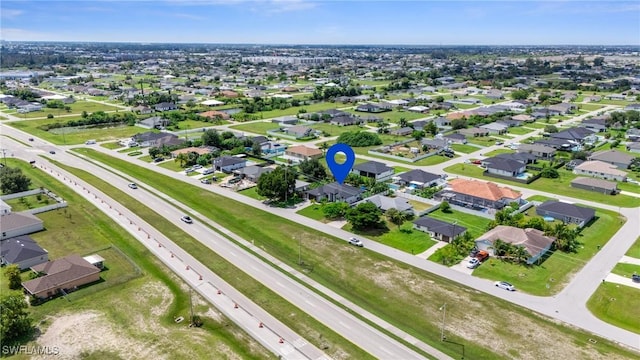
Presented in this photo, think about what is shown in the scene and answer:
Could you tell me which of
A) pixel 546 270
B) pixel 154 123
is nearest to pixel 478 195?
pixel 546 270

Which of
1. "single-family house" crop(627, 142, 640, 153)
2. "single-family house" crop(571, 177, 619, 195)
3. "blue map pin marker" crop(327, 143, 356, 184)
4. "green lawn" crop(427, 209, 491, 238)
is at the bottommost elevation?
"green lawn" crop(427, 209, 491, 238)

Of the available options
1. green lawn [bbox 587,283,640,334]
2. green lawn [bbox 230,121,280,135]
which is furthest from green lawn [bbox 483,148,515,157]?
green lawn [bbox 230,121,280,135]

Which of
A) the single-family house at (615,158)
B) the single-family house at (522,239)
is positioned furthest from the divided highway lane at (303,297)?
the single-family house at (615,158)

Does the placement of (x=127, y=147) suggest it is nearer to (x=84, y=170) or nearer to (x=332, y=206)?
(x=84, y=170)

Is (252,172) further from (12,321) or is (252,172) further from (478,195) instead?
(12,321)

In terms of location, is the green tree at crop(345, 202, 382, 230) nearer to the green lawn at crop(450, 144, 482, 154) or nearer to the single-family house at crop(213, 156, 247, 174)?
the single-family house at crop(213, 156, 247, 174)

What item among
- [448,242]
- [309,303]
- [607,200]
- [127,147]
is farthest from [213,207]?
[607,200]

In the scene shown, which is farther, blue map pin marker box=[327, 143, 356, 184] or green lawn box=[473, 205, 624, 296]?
blue map pin marker box=[327, 143, 356, 184]
